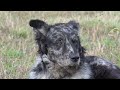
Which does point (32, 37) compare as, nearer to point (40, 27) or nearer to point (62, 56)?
point (40, 27)

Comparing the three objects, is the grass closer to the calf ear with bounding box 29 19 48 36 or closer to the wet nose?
the calf ear with bounding box 29 19 48 36

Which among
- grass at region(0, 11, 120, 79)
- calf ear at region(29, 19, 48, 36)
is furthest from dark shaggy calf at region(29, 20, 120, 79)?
Answer: grass at region(0, 11, 120, 79)

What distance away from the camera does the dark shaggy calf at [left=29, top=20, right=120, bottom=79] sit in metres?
6.82

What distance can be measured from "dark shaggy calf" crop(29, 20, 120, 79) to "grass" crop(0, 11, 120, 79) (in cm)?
129

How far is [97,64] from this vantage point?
25.2 ft

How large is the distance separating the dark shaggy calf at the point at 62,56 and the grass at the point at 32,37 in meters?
Result: 1.29

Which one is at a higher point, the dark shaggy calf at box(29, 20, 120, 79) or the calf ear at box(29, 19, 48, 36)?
the calf ear at box(29, 19, 48, 36)

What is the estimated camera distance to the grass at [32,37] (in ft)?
30.4

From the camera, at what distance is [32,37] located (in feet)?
38.7

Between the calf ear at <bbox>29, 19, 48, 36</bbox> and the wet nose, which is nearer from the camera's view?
the wet nose
